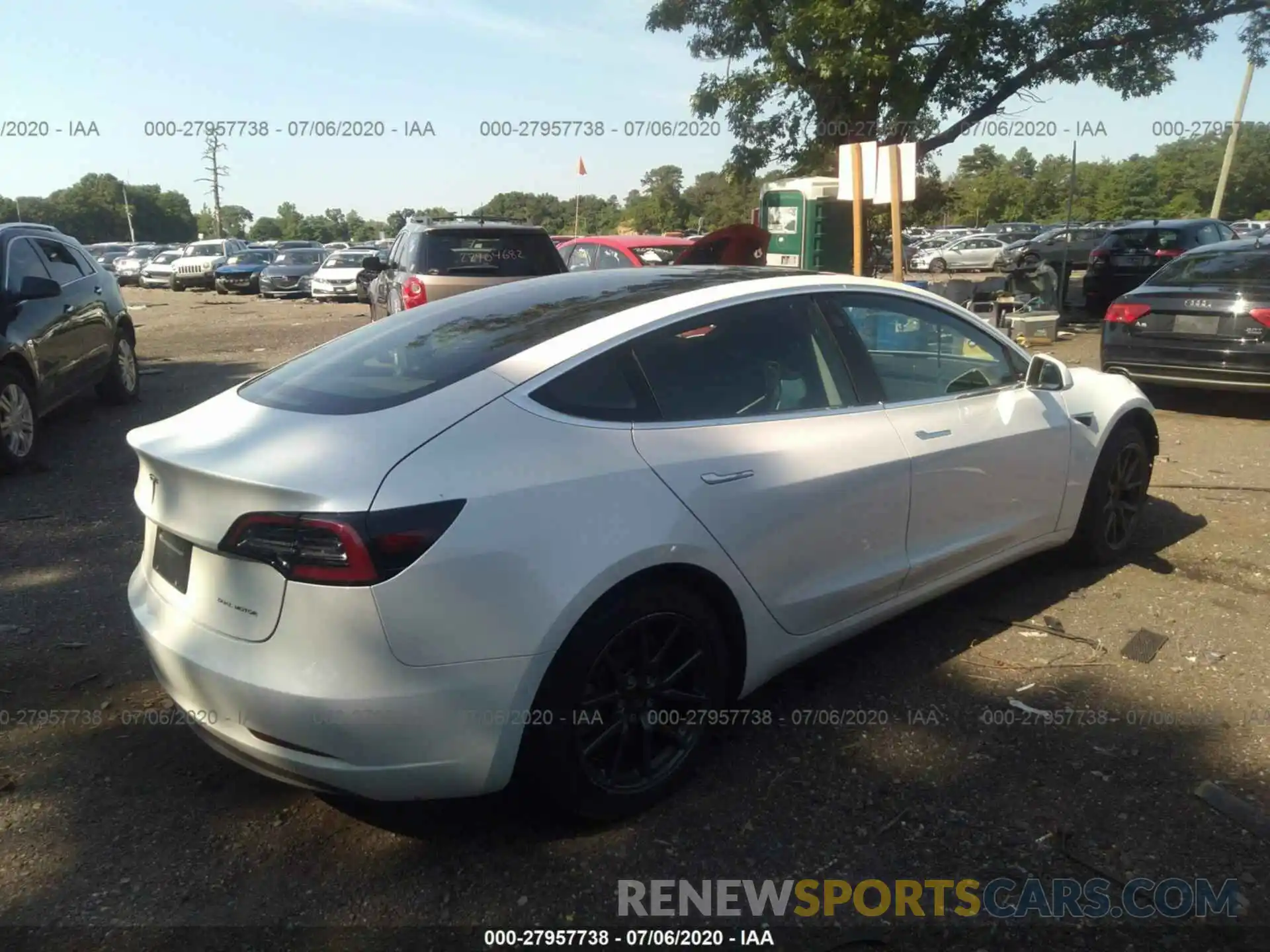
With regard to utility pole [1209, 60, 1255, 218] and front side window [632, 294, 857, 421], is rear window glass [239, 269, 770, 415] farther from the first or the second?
utility pole [1209, 60, 1255, 218]

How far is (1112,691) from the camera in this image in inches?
150

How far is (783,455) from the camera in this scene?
3.26 metres

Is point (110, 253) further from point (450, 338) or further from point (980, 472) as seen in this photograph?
point (980, 472)

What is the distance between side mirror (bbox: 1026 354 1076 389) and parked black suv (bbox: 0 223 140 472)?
262 inches

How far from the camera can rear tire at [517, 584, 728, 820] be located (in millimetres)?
2719

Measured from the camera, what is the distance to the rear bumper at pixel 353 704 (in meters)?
2.47

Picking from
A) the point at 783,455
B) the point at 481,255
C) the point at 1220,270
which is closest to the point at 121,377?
the point at 481,255

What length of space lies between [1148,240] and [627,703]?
17.4 m

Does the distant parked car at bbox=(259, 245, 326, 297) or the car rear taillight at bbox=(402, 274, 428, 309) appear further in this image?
the distant parked car at bbox=(259, 245, 326, 297)

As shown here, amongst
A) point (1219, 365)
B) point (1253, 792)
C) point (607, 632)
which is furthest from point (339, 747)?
point (1219, 365)

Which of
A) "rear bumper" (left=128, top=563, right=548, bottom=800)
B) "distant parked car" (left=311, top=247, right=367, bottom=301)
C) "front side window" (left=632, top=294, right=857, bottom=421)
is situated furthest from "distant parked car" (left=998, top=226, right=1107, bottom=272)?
"rear bumper" (left=128, top=563, right=548, bottom=800)

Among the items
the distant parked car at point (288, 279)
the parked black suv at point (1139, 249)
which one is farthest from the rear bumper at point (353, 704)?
the distant parked car at point (288, 279)

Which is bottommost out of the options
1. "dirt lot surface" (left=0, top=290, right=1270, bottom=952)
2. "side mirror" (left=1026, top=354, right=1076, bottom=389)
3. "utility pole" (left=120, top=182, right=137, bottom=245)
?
"dirt lot surface" (left=0, top=290, right=1270, bottom=952)

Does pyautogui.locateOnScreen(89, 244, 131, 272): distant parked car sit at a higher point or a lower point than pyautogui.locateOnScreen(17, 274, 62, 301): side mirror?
higher
